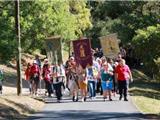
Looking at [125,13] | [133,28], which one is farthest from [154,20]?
[125,13]

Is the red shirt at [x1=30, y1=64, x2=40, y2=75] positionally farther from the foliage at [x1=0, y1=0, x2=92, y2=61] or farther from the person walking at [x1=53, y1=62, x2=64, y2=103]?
the foliage at [x1=0, y1=0, x2=92, y2=61]

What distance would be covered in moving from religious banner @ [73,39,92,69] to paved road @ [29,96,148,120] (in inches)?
64.0

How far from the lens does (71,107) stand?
70.9 ft

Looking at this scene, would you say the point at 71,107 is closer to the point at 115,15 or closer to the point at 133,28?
the point at 133,28

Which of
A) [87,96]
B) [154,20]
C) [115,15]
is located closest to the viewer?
[87,96]

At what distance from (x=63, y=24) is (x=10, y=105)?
19.6 m

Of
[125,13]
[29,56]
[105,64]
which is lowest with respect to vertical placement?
[105,64]

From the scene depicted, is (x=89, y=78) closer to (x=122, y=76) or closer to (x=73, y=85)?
(x=73, y=85)

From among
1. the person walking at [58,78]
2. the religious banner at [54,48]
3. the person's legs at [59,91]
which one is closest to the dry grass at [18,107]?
the person's legs at [59,91]

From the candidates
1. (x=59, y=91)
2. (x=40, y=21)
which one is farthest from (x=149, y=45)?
(x=59, y=91)

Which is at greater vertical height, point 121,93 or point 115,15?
point 115,15

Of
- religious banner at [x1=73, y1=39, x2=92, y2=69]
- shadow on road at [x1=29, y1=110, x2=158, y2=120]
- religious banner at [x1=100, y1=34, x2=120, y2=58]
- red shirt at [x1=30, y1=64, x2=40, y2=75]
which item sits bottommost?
shadow on road at [x1=29, y1=110, x2=158, y2=120]

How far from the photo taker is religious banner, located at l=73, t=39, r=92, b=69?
2411 centimetres

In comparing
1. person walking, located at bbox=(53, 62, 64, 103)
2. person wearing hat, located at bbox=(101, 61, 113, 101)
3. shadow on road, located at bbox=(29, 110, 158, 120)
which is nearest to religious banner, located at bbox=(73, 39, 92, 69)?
person wearing hat, located at bbox=(101, 61, 113, 101)
